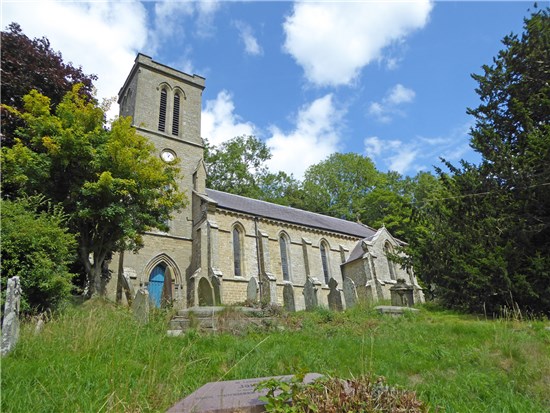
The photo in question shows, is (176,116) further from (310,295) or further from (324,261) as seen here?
(310,295)

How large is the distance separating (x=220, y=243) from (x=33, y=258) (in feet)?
40.8

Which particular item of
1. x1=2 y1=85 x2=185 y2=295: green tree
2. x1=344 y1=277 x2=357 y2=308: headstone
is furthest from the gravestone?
x1=2 y1=85 x2=185 y2=295: green tree

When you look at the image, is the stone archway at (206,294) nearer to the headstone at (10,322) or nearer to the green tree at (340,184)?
the headstone at (10,322)

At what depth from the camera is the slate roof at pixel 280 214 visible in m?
23.5

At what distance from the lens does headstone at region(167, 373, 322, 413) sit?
9.37ft

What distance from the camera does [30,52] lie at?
13.9m

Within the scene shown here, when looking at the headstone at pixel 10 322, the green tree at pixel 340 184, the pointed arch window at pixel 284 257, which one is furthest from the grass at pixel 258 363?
the green tree at pixel 340 184

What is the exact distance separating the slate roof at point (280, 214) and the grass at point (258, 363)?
14999 millimetres

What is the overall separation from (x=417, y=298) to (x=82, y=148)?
2050cm

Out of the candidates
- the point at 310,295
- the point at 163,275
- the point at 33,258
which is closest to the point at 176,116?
the point at 163,275

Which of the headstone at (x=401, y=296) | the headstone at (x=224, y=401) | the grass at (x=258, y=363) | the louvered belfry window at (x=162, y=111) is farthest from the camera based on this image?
the louvered belfry window at (x=162, y=111)

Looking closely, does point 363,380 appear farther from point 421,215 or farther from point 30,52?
point 30,52

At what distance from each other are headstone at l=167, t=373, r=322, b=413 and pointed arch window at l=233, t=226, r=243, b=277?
58.7 ft

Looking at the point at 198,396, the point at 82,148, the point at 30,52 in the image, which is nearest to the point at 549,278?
the point at 198,396
